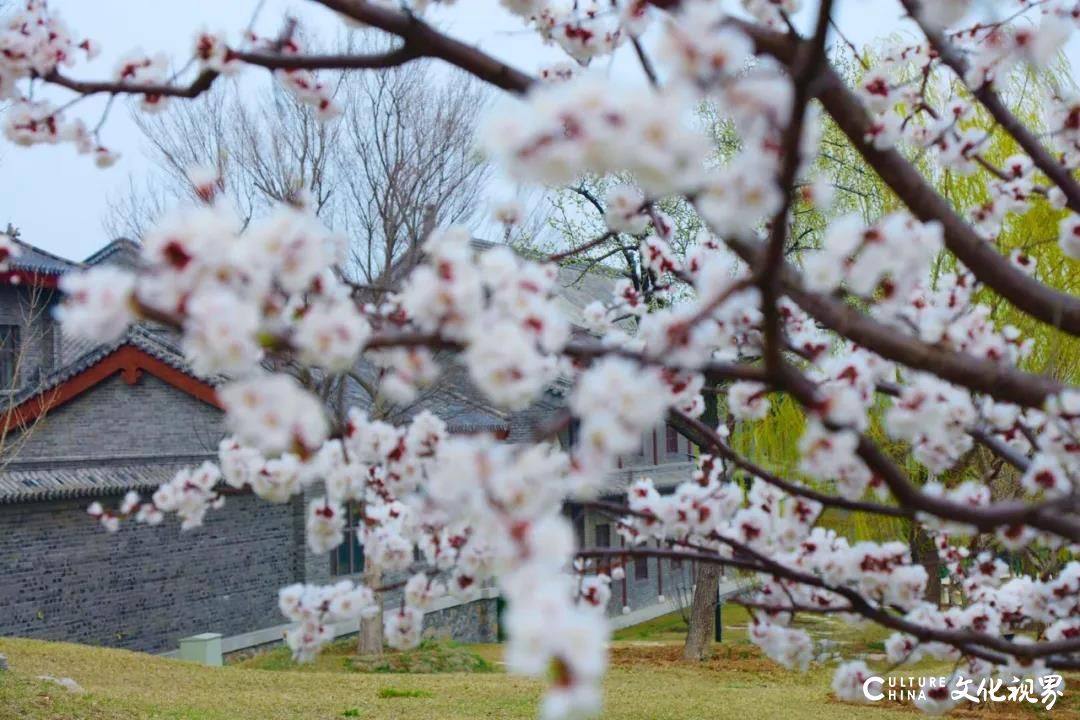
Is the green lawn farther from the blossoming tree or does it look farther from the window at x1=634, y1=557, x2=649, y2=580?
the window at x1=634, y1=557, x2=649, y2=580

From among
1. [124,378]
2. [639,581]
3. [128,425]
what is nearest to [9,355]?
[124,378]

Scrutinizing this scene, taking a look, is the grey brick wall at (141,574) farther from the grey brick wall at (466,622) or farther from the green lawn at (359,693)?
the grey brick wall at (466,622)

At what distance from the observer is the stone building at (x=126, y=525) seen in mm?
12156

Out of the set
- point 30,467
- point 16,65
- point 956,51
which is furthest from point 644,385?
point 30,467

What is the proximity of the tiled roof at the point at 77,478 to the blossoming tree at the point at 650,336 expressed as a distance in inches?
386

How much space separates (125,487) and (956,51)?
38.7 feet

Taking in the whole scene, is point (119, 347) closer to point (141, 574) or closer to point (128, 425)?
point (128, 425)

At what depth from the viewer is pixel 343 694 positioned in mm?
9391

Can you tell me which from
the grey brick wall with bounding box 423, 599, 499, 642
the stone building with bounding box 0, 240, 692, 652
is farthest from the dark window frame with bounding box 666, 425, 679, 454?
the grey brick wall with bounding box 423, 599, 499, 642

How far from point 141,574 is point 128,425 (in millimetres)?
2534

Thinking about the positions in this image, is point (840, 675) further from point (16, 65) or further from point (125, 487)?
point (125, 487)

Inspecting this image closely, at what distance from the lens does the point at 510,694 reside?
384 inches

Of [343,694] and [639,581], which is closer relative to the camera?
[343,694]

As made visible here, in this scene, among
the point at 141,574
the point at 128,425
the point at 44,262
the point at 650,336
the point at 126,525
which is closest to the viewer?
the point at 650,336
